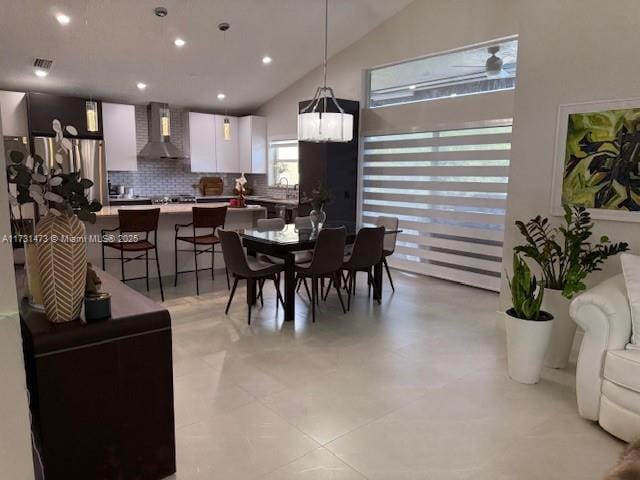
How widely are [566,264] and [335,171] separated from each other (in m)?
3.62

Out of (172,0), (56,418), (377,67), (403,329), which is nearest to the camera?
(56,418)

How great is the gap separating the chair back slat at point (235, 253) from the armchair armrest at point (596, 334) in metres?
2.52

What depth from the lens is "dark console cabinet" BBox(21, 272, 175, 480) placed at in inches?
71.5

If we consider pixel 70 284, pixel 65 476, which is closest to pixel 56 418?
pixel 65 476

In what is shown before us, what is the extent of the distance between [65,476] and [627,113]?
13.1 ft

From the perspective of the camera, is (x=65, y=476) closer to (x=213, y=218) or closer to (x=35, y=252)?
(x=35, y=252)

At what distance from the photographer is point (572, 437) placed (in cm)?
252

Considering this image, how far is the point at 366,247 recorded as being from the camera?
4.43 m

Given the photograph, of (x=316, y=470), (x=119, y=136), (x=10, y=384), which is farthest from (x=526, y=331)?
(x=119, y=136)

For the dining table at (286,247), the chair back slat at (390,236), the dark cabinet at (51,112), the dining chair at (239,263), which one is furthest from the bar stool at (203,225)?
the dark cabinet at (51,112)

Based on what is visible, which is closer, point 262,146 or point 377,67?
point 377,67

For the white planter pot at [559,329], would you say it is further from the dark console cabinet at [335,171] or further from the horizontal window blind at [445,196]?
the dark console cabinet at [335,171]

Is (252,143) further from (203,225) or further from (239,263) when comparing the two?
(239,263)

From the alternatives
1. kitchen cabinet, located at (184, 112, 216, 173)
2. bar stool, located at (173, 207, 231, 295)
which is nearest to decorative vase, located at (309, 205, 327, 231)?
bar stool, located at (173, 207, 231, 295)
